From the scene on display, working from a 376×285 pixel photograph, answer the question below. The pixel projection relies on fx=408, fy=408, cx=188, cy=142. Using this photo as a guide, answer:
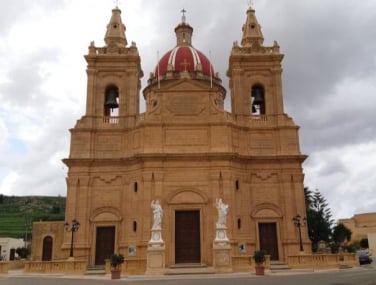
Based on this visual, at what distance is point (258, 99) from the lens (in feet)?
105

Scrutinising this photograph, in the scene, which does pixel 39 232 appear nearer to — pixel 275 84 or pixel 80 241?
pixel 80 241

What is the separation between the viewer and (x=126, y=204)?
28.8m

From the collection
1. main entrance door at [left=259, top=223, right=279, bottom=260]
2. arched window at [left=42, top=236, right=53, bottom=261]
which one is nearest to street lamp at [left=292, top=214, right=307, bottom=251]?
main entrance door at [left=259, top=223, right=279, bottom=260]

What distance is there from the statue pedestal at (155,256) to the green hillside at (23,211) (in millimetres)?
65803

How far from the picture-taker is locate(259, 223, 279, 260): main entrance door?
28.4 meters

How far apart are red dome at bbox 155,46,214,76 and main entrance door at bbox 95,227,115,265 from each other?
53.8 ft

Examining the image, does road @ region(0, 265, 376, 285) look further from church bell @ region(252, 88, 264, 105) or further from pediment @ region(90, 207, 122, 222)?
church bell @ region(252, 88, 264, 105)

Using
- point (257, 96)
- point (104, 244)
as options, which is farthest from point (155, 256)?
point (257, 96)

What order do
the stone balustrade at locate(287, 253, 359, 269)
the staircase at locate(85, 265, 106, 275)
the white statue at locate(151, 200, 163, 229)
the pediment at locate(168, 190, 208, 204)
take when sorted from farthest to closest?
the pediment at locate(168, 190, 208, 204)
the white statue at locate(151, 200, 163, 229)
the stone balustrade at locate(287, 253, 359, 269)
the staircase at locate(85, 265, 106, 275)

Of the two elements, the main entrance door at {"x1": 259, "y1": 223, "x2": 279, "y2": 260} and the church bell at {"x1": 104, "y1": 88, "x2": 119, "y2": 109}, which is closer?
the main entrance door at {"x1": 259, "y1": 223, "x2": 279, "y2": 260}

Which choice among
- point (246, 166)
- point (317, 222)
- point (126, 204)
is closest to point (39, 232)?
point (126, 204)

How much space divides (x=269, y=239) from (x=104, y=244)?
37.9ft

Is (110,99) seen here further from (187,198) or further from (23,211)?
(23,211)

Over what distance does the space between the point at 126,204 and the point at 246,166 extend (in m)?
9.09
